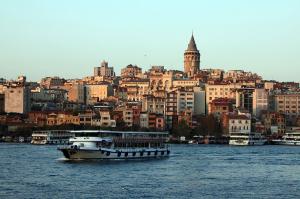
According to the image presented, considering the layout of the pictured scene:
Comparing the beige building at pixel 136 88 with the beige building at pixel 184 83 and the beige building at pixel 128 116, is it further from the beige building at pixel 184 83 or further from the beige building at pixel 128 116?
the beige building at pixel 128 116

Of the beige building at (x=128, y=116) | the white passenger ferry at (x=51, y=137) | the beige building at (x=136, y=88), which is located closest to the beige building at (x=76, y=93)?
the beige building at (x=136, y=88)

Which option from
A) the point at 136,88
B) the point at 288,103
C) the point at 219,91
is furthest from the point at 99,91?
the point at 288,103

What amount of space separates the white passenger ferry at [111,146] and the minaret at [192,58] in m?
79.3

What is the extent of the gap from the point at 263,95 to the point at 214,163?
54.0 meters

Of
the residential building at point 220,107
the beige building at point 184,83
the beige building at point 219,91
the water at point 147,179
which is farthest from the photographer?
the beige building at point 184,83

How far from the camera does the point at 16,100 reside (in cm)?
9312

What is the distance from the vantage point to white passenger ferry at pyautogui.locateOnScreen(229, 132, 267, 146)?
238 feet

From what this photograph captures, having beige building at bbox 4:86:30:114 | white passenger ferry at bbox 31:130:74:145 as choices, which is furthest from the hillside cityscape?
white passenger ferry at bbox 31:130:74:145

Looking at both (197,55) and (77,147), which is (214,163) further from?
(197,55)

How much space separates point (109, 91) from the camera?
116000mm

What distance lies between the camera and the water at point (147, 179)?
26750 millimetres

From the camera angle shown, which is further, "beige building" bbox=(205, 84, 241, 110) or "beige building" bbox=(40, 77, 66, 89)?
"beige building" bbox=(40, 77, 66, 89)

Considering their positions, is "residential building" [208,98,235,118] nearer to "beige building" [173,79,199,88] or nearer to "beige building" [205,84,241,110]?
"beige building" [205,84,241,110]

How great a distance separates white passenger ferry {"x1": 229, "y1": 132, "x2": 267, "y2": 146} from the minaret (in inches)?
1904
